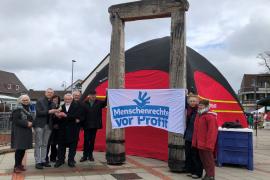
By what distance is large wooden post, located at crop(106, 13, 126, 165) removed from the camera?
31.6ft

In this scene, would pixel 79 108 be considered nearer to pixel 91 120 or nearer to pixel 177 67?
pixel 91 120

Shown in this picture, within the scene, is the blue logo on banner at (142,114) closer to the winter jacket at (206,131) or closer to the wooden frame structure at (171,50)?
the wooden frame structure at (171,50)

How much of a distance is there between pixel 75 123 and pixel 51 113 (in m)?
A: 0.66

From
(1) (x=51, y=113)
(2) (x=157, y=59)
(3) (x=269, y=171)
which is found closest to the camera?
(1) (x=51, y=113)

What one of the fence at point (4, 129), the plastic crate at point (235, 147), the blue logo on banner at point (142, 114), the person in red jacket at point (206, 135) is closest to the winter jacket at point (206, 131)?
the person in red jacket at point (206, 135)

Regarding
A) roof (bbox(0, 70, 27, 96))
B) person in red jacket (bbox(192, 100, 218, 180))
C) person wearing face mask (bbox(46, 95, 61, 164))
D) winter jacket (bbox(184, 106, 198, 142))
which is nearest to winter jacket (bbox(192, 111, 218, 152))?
person in red jacket (bbox(192, 100, 218, 180))

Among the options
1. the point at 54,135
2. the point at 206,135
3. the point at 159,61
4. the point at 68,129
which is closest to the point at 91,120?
the point at 68,129

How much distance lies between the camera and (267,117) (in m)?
32.9

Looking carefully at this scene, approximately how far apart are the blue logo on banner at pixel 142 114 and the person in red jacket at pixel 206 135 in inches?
49.3

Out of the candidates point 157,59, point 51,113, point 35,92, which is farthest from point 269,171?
point 35,92

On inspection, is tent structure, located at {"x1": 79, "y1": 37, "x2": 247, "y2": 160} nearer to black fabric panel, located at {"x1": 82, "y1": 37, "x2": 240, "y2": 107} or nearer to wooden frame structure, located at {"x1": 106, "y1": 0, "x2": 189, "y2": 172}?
black fabric panel, located at {"x1": 82, "y1": 37, "x2": 240, "y2": 107}

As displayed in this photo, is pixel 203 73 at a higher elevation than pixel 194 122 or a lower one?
higher

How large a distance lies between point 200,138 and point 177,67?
1.87m

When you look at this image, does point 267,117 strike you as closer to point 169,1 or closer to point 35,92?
point 169,1
